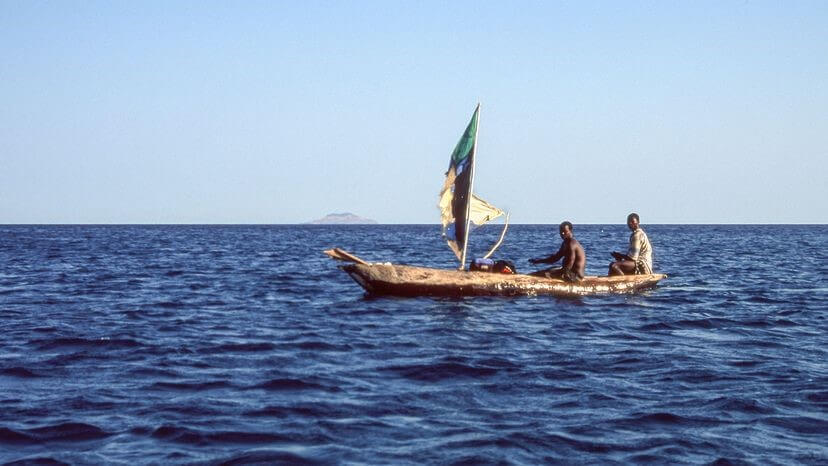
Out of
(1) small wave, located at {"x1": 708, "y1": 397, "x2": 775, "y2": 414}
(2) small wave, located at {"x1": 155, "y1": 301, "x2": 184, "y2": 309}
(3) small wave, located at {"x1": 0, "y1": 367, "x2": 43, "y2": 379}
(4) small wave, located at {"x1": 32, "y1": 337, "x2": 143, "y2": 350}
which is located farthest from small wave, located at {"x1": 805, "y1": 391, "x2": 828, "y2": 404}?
(2) small wave, located at {"x1": 155, "y1": 301, "x2": 184, "y2": 309}

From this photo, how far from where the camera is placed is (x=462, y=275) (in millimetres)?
21422

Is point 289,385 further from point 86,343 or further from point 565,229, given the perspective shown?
point 565,229

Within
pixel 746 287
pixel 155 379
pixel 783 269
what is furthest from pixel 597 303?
pixel 783 269

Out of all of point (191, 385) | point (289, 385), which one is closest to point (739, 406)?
point (289, 385)

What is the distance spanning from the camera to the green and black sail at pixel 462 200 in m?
22.6

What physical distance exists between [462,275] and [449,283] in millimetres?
478

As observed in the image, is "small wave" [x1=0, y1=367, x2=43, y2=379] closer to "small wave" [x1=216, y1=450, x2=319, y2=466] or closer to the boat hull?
"small wave" [x1=216, y1=450, x2=319, y2=466]

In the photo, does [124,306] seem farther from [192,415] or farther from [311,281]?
[192,415]

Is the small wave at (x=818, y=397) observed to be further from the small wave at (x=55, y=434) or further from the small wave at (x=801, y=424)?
the small wave at (x=55, y=434)

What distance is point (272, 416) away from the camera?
30.2 feet

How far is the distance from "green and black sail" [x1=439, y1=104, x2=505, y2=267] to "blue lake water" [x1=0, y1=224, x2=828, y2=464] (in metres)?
2.46

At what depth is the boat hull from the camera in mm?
21203

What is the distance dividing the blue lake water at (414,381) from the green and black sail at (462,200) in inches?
96.8

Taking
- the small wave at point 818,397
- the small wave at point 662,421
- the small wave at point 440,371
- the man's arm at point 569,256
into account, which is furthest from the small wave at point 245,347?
the man's arm at point 569,256
